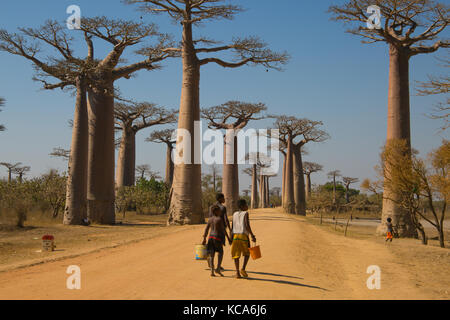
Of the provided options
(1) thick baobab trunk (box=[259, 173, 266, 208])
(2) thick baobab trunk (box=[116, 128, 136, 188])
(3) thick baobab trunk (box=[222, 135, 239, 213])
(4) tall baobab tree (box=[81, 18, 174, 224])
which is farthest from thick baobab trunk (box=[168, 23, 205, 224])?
(1) thick baobab trunk (box=[259, 173, 266, 208])

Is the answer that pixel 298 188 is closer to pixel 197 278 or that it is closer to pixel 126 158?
pixel 126 158

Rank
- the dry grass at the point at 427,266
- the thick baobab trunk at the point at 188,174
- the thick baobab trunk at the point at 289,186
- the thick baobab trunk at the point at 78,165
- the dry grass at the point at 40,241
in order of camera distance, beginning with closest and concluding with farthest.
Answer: the dry grass at the point at 427,266 → the dry grass at the point at 40,241 → the thick baobab trunk at the point at 78,165 → the thick baobab trunk at the point at 188,174 → the thick baobab trunk at the point at 289,186

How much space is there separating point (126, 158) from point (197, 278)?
79.3ft

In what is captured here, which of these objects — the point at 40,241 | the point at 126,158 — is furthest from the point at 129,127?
the point at 40,241

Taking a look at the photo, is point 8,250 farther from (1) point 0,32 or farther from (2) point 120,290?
(1) point 0,32

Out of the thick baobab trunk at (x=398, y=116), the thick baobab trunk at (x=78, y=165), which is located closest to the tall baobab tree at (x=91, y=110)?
the thick baobab trunk at (x=78, y=165)

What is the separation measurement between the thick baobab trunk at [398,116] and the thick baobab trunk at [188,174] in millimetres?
7175

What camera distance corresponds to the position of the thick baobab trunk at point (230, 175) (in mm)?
26250

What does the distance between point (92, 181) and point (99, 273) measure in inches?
431

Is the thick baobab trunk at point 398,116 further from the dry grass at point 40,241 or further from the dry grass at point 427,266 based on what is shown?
the dry grass at point 40,241

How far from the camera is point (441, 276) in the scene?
788 centimetres

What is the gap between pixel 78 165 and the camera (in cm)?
1520

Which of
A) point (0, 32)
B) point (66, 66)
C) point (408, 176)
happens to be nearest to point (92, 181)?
point (66, 66)

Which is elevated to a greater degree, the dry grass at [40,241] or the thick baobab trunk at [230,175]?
the thick baobab trunk at [230,175]
